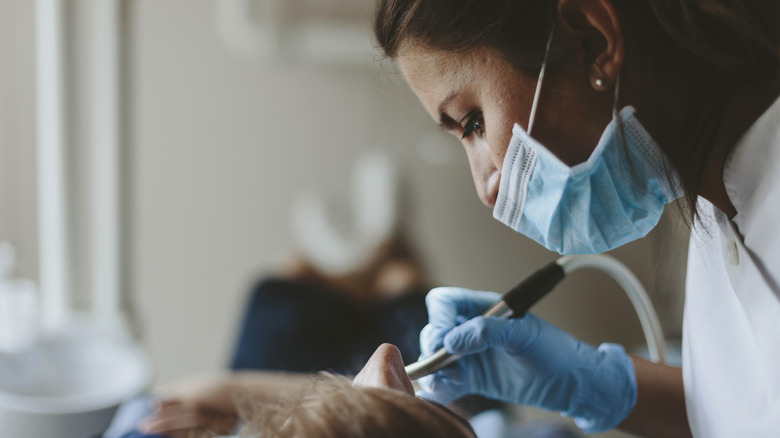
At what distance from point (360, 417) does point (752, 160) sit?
0.45 meters

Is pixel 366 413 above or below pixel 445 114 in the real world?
below

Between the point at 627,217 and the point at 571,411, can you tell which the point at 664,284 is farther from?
the point at 627,217

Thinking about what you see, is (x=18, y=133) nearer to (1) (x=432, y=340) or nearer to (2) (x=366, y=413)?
(1) (x=432, y=340)

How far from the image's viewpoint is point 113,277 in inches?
70.1

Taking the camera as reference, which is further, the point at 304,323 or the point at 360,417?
the point at 304,323

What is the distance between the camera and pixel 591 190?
0.67 metres

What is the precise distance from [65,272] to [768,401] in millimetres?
1547

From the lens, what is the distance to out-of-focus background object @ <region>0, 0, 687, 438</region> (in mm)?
1609

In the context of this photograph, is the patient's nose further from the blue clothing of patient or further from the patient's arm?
the blue clothing of patient

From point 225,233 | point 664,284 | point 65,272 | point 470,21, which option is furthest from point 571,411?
point 225,233

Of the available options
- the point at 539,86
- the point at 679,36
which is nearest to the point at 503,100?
the point at 539,86

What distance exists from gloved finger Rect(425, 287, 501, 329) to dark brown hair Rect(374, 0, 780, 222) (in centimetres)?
29

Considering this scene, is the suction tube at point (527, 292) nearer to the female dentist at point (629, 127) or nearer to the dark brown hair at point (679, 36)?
the female dentist at point (629, 127)

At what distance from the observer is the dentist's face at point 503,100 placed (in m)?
0.64
